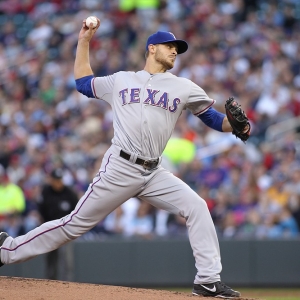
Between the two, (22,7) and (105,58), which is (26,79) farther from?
(22,7)

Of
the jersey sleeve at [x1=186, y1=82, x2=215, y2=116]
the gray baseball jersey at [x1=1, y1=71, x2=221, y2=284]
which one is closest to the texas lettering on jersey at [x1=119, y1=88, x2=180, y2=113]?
the gray baseball jersey at [x1=1, y1=71, x2=221, y2=284]

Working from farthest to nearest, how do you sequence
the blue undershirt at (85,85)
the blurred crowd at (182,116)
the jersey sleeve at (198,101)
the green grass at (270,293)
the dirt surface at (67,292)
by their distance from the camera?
the blurred crowd at (182,116) → the green grass at (270,293) → the blue undershirt at (85,85) → the jersey sleeve at (198,101) → the dirt surface at (67,292)

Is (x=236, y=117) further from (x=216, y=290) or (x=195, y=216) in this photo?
(x=216, y=290)

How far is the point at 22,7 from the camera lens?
1706cm

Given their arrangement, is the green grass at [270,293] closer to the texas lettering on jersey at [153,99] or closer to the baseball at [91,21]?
the texas lettering on jersey at [153,99]

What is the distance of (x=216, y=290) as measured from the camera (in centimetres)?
543

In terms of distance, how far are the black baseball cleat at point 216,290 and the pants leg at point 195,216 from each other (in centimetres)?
4

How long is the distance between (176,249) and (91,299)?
556 centimetres

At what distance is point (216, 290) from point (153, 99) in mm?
1436

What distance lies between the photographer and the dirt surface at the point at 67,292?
536 centimetres

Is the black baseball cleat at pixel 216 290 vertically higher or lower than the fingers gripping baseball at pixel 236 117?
lower

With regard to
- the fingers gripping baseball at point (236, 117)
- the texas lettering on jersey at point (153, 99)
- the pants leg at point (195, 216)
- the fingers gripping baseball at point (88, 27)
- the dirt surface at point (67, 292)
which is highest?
the fingers gripping baseball at point (88, 27)

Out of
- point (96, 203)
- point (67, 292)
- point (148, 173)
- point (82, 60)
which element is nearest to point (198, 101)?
point (148, 173)

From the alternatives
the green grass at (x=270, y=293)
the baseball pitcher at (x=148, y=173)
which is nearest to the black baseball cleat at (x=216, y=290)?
the baseball pitcher at (x=148, y=173)
